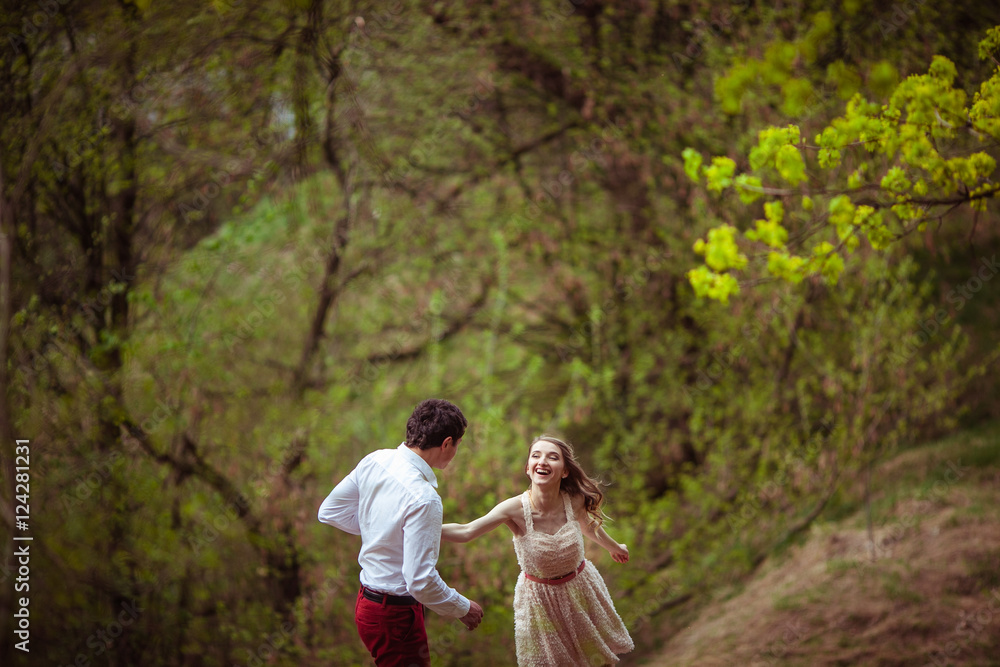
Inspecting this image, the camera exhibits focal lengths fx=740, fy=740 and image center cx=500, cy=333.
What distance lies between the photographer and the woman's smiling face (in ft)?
10.1

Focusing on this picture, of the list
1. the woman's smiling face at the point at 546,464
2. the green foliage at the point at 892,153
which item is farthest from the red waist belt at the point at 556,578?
the green foliage at the point at 892,153

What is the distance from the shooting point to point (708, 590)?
6.93 meters

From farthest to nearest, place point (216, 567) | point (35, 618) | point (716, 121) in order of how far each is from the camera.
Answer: point (716, 121)
point (216, 567)
point (35, 618)

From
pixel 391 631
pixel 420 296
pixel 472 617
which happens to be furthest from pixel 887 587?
pixel 420 296

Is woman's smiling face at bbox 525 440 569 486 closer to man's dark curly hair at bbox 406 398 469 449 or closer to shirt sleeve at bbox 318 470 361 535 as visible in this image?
man's dark curly hair at bbox 406 398 469 449

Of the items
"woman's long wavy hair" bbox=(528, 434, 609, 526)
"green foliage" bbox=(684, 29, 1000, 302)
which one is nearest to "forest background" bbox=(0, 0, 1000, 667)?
"green foliage" bbox=(684, 29, 1000, 302)

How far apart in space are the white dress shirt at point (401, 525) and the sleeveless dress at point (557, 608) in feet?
1.62

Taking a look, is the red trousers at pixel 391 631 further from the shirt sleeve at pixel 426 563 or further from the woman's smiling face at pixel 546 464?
the woman's smiling face at pixel 546 464

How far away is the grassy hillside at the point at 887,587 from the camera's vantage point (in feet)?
17.0

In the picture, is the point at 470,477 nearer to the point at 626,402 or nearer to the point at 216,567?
the point at 216,567

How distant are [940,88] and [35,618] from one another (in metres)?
6.20

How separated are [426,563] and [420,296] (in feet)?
18.4

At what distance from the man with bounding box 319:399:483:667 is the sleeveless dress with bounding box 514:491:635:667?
0.41 m

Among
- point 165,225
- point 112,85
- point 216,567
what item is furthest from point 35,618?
point 112,85
